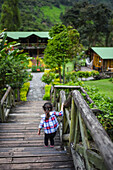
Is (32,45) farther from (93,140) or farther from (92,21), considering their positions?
(93,140)

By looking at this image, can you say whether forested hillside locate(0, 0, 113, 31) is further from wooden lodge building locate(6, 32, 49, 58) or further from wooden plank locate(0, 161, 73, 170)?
wooden plank locate(0, 161, 73, 170)

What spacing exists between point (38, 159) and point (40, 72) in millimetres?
20992

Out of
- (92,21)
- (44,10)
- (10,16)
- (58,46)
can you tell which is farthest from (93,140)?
(44,10)

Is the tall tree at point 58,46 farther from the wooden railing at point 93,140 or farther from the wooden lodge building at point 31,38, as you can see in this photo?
the wooden lodge building at point 31,38

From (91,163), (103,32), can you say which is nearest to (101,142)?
(91,163)

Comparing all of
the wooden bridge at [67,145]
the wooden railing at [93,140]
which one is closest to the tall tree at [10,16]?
the wooden bridge at [67,145]

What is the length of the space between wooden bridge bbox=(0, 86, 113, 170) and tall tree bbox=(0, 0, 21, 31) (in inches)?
1778

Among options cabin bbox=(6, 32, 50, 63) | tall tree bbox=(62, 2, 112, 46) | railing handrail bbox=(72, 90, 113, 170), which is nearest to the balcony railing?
cabin bbox=(6, 32, 50, 63)

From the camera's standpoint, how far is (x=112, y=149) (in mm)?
1210

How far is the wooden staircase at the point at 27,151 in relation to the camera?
105 inches

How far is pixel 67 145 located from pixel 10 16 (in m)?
49.9

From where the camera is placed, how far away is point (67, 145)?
A: 11.4 feet

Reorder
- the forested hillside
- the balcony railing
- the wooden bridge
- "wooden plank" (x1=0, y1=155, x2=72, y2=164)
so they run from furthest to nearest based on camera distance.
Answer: the forested hillside < the balcony railing < "wooden plank" (x1=0, y1=155, x2=72, y2=164) < the wooden bridge

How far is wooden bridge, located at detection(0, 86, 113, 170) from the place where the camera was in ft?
4.87
